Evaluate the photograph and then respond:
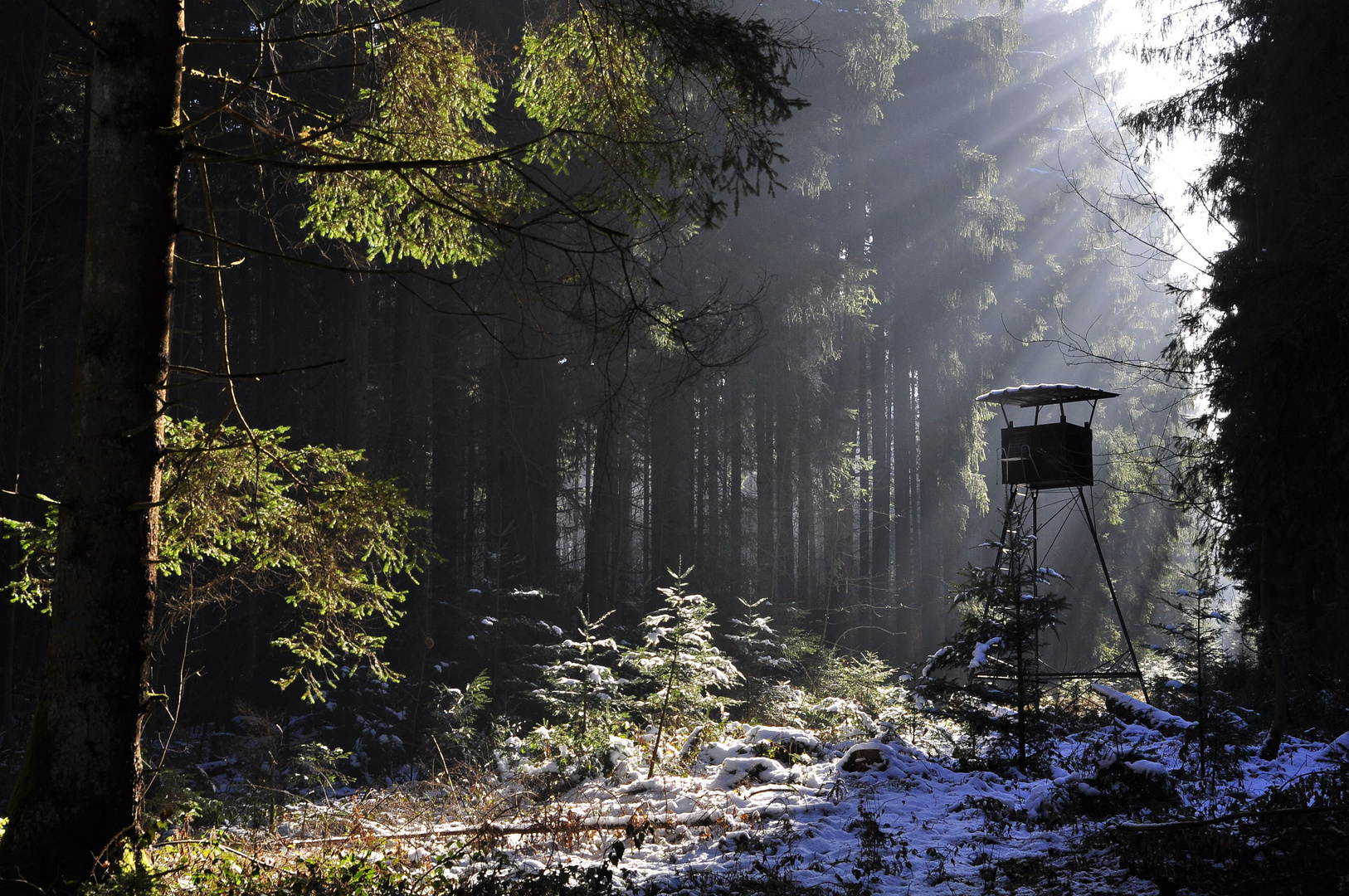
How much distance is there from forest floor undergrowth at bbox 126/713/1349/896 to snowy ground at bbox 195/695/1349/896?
0.02 meters

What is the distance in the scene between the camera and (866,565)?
1204 inches

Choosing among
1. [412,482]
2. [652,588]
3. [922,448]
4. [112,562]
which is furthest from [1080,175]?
[112,562]

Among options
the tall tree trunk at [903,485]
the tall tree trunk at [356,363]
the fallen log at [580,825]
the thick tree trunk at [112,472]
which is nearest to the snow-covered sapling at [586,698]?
the fallen log at [580,825]

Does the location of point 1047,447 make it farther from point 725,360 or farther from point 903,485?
point 903,485

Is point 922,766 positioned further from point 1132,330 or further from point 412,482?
point 1132,330

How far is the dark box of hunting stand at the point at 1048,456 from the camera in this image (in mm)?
11898

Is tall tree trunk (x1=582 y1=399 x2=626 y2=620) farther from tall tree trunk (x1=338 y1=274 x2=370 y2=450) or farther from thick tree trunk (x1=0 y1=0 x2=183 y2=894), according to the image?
thick tree trunk (x1=0 y1=0 x2=183 y2=894)

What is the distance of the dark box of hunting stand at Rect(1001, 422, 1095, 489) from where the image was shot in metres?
11.9

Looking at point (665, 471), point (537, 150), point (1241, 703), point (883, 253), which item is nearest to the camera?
point (537, 150)

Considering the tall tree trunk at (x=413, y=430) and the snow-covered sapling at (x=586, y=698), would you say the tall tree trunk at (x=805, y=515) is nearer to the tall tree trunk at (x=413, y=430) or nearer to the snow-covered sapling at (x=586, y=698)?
the tall tree trunk at (x=413, y=430)

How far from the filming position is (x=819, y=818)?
6.97 metres

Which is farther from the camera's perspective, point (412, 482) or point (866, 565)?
point (866, 565)

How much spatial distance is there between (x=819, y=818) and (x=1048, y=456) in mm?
7030

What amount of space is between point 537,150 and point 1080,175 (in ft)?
101
